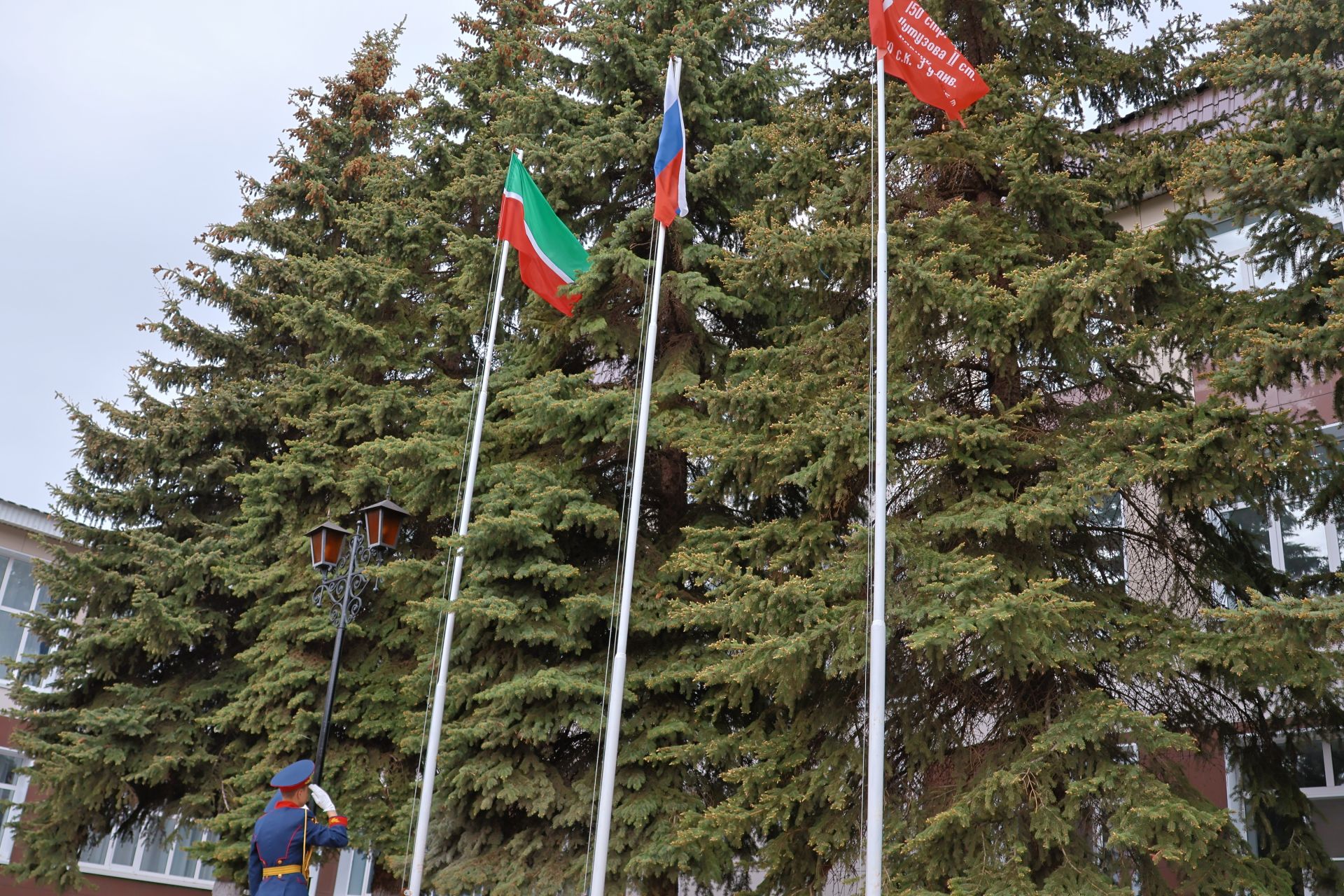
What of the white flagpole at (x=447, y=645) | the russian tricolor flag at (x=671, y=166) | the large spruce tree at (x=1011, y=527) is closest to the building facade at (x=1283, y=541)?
the large spruce tree at (x=1011, y=527)

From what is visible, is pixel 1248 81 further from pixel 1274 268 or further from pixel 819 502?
pixel 819 502

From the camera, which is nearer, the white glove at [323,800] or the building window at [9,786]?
the white glove at [323,800]

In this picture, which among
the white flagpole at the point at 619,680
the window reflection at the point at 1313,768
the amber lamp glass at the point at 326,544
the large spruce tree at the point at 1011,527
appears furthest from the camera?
the window reflection at the point at 1313,768

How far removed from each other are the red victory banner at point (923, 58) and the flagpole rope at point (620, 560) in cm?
415

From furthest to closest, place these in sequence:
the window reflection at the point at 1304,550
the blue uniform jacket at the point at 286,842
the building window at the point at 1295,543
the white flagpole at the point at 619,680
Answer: the window reflection at the point at 1304,550
the building window at the point at 1295,543
the white flagpole at the point at 619,680
the blue uniform jacket at the point at 286,842

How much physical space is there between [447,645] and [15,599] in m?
14.9

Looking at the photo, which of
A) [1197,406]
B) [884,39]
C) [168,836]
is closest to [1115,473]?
[1197,406]

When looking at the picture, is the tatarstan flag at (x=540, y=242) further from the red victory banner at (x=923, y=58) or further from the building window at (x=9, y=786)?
the building window at (x=9, y=786)

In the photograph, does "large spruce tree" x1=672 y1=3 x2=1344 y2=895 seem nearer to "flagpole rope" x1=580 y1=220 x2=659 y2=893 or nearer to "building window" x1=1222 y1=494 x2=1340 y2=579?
"flagpole rope" x1=580 y1=220 x2=659 y2=893

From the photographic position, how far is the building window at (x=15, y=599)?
24.3 metres

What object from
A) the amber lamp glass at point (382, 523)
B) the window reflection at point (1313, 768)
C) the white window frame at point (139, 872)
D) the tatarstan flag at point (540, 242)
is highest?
the tatarstan flag at point (540, 242)

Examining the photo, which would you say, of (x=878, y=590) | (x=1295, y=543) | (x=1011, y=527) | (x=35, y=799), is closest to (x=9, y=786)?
(x=35, y=799)

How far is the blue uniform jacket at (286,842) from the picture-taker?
8.51m

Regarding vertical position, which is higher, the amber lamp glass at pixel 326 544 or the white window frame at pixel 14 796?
the amber lamp glass at pixel 326 544
